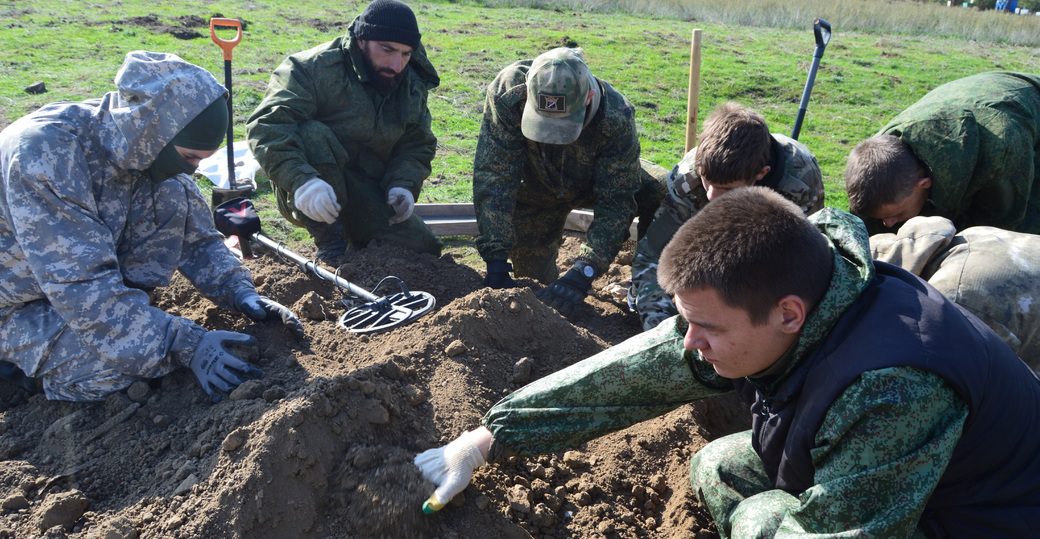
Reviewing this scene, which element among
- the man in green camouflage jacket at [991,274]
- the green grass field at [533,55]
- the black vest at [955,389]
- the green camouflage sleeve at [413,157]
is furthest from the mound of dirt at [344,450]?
the green grass field at [533,55]

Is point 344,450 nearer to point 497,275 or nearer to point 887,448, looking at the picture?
point 887,448

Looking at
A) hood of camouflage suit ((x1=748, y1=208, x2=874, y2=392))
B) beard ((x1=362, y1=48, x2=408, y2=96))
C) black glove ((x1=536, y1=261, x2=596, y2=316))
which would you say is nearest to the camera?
hood of camouflage suit ((x1=748, y1=208, x2=874, y2=392))

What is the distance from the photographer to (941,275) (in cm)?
291

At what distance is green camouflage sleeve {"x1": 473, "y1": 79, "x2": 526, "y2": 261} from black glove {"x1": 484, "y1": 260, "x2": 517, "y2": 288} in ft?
0.18

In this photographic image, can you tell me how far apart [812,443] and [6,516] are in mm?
2638

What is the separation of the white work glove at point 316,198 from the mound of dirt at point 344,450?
88 cm

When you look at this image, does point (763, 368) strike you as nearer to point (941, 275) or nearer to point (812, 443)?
point (812, 443)

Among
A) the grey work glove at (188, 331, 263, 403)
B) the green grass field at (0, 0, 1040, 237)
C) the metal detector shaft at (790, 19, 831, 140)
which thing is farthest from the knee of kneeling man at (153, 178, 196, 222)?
the metal detector shaft at (790, 19, 831, 140)

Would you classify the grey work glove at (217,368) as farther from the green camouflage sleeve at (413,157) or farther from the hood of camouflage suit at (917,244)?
the hood of camouflage suit at (917,244)

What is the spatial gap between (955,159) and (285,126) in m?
3.62

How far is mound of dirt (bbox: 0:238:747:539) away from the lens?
2.64 meters

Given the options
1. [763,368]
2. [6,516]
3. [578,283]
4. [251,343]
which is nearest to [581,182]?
[578,283]

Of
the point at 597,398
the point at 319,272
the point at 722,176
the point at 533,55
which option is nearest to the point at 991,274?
the point at 722,176

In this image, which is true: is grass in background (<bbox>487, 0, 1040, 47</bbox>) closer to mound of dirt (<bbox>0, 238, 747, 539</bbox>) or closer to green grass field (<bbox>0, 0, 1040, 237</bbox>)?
green grass field (<bbox>0, 0, 1040, 237</bbox>)
